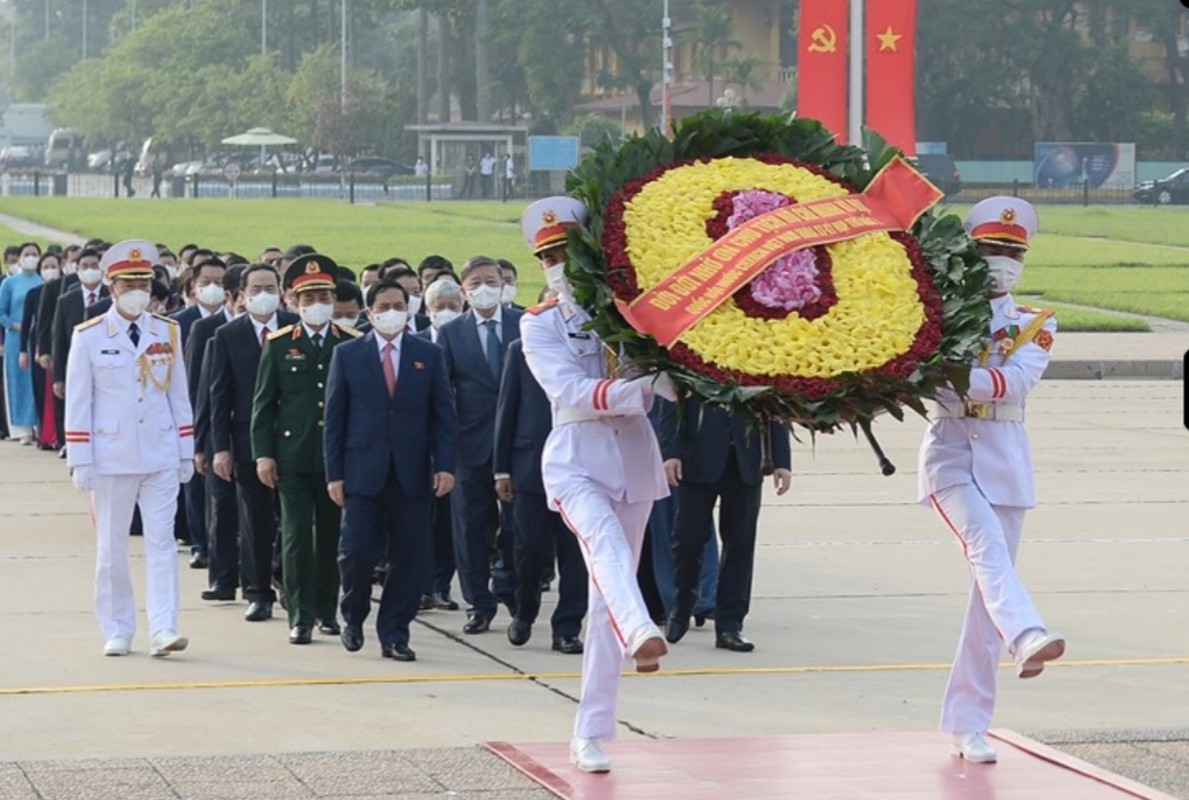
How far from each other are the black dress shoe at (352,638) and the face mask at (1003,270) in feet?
12.3

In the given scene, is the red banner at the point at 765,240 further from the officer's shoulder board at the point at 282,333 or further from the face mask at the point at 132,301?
the officer's shoulder board at the point at 282,333

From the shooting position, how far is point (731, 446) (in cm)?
1080

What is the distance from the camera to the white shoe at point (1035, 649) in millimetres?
7824

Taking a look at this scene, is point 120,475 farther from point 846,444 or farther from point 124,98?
point 124,98

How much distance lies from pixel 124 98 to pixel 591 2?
33.4 meters

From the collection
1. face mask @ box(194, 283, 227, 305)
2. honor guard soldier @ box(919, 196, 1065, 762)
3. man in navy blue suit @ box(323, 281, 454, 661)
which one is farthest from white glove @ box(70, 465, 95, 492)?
honor guard soldier @ box(919, 196, 1065, 762)

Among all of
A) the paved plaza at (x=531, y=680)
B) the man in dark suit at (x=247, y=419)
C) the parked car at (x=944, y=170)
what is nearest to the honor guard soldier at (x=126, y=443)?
the paved plaza at (x=531, y=680)

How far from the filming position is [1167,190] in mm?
78562

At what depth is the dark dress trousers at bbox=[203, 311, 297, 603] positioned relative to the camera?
11.9 meters

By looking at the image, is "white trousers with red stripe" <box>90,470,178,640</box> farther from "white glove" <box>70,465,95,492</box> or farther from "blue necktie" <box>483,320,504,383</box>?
"blue necktie" <box>483,320,504,383</box>

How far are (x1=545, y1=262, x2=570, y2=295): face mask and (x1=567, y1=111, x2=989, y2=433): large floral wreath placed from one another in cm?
20

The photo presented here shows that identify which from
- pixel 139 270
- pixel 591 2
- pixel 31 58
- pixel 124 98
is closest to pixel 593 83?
pixel 591 2

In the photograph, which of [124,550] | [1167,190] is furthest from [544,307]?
[1167,190]

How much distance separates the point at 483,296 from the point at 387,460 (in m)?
1.59
